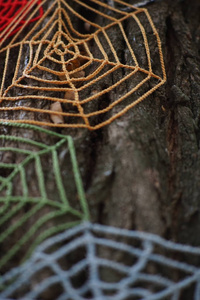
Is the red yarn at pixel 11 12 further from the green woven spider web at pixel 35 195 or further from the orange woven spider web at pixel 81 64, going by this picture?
the green woven spider web at pixel 35 195

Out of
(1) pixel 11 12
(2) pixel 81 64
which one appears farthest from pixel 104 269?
(1) pixel 11 12

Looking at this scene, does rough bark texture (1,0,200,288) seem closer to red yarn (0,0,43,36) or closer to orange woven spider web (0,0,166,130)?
orange woven spider web (0,0,166,130)

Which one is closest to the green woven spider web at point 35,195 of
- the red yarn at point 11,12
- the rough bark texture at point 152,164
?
the rough bark texture at point 152,164

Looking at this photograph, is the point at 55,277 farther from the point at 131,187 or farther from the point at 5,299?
the point at 131,187

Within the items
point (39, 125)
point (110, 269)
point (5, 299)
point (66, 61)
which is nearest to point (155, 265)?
point (110, 269)

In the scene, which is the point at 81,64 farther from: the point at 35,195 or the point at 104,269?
the point at 104,269

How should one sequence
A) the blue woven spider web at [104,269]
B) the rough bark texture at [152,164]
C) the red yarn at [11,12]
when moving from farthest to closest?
1. the red yarn at [11,12]
2. the rough bark texture at [152,164]
3. the blue woven spider web at [104,269]
